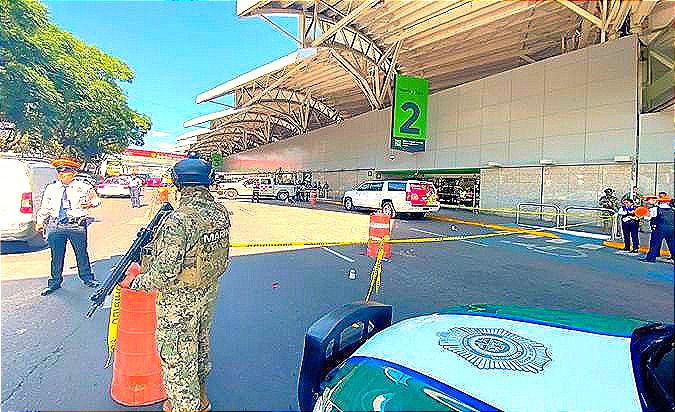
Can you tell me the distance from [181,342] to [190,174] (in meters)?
1.07

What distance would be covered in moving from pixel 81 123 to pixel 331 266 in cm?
1509

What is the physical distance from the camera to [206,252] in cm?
250

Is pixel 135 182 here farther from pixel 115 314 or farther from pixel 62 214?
pixel 115 314

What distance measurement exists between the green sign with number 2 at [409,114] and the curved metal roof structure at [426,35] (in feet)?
7.94

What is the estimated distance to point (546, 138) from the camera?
18.1 m

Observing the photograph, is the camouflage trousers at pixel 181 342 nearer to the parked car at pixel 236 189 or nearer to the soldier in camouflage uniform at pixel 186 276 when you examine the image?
the soldier in camouflage uniform at pixel 186 276

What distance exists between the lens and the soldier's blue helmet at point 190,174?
2.53 metres

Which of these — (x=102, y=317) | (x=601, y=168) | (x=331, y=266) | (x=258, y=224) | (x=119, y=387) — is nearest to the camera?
(x=119, y=387)

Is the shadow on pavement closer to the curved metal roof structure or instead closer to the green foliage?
the green foliage

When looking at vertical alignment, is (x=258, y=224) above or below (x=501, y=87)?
below

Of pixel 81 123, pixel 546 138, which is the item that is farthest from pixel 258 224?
pixel 546 138

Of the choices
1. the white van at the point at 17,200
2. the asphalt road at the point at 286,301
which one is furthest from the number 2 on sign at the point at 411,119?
the white van at the point at 17,200

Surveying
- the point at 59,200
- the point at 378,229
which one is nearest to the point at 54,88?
→ the point at 59,200

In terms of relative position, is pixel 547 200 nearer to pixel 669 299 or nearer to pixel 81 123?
pixel 669 299
